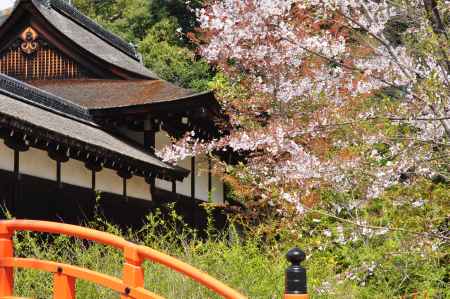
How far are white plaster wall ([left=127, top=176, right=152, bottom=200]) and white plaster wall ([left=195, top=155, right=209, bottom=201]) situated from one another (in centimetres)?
267

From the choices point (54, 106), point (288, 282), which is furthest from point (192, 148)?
point (288, 282)

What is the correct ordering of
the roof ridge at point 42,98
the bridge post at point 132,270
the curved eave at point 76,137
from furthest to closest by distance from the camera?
the roof ridge at point 42,98 → the curved eave at point 76,137 → the bridge post at point 132,270

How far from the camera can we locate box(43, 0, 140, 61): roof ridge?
1908cm

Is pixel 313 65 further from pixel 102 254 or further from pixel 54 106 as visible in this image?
pixel 102 254

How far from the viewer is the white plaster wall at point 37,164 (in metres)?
10.5

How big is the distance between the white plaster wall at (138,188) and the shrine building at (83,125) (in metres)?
0.02

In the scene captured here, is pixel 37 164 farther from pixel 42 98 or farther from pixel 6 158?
pixel 42 98

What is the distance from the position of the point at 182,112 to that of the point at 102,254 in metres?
6.74

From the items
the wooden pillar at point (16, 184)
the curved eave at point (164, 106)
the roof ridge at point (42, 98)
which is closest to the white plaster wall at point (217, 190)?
the curved eave at point (164, 106)

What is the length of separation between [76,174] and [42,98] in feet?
6.93

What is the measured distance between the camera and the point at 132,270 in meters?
4.51

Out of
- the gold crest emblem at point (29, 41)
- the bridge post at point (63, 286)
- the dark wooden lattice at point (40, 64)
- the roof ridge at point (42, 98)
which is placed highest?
the gold crest emblem at point (29, 41)

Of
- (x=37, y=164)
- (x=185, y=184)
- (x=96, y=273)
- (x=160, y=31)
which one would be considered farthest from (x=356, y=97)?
(x=160, y=31)

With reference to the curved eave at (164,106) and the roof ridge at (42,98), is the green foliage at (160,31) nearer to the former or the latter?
the curved eave at (164,106)
